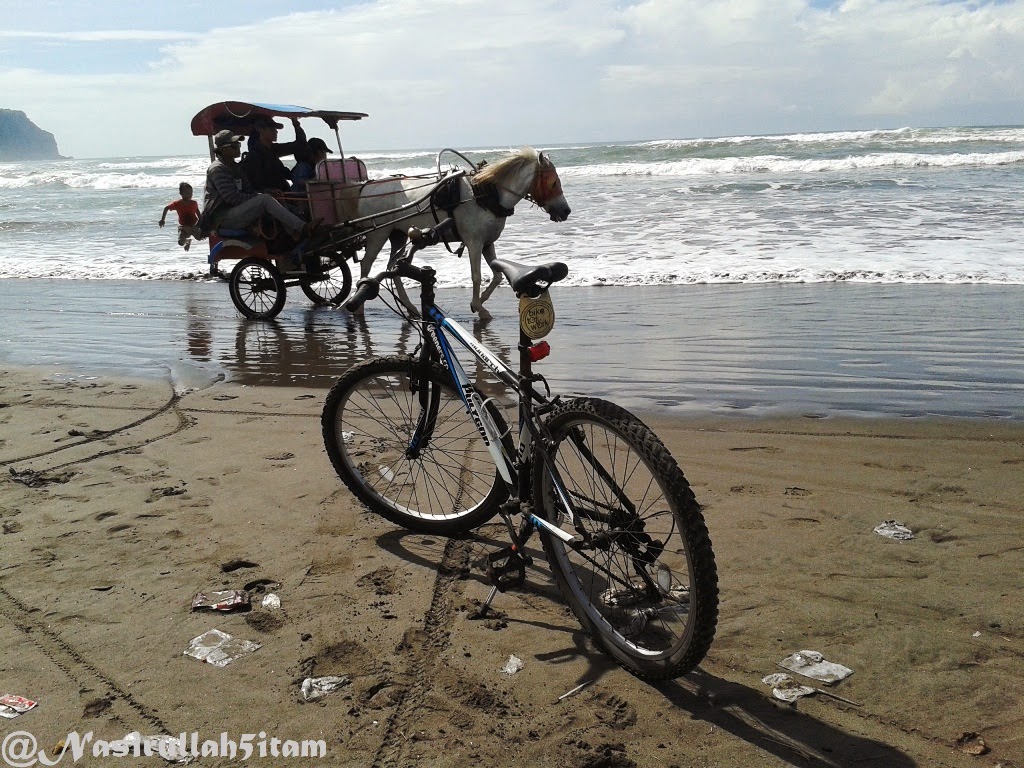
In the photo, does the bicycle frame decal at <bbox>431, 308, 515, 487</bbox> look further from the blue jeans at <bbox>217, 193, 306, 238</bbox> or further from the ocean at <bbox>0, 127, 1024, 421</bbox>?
the blue jeans at <bbox>217, 193, 306, 238</bbox>

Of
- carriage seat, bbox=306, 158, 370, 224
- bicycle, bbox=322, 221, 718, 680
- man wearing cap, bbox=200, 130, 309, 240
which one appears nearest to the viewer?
bicycle, bbox=322, 221, 718, 680

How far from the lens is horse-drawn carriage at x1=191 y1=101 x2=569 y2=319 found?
28.5 feet

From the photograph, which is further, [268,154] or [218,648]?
→ [268,154]

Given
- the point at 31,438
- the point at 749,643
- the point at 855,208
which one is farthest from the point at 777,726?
the point at 855,208

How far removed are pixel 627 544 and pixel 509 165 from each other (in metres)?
6.45

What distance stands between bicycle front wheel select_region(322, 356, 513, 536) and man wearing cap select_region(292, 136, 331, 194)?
19.6 ft

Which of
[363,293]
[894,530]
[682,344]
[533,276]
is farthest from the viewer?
[682,344]

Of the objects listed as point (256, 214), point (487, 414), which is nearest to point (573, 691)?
point (487, 414)

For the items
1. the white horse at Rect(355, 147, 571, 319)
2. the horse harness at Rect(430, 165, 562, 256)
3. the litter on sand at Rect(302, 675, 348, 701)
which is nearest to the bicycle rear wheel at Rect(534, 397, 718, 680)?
the litter on sand at Rect(302, 675, 348, 701)

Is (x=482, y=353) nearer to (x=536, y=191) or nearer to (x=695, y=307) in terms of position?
(x=536, y=191)

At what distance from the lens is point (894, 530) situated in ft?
11.8

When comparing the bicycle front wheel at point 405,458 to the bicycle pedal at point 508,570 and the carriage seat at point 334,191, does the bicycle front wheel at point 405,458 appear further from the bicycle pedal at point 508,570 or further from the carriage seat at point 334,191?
the carriage seat at point 334,191

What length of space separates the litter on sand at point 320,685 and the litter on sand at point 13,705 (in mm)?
852

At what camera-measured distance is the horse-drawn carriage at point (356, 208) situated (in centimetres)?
868
